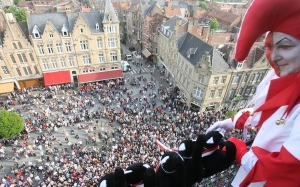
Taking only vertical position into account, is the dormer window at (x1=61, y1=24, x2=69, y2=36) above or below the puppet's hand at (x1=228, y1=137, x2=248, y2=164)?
below

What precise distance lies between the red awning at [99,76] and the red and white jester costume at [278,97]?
3747 cm

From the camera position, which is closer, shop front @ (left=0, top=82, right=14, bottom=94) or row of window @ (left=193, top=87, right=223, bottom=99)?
row of window @ (left=193, top=87, right=223, bottom=99)

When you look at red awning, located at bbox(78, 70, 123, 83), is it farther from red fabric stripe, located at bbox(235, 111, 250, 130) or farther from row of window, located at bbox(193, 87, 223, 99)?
red fabric stripe, located at bbox(235, 111, 250, 130)

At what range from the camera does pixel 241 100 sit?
116 feet

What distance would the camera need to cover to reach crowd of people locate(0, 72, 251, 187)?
2211cm

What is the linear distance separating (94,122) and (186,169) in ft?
92.7

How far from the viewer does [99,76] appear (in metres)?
39.6

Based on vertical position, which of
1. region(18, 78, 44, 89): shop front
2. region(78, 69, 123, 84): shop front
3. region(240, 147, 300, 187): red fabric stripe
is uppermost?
region(240, 147, 300, 187): red fabric stripe

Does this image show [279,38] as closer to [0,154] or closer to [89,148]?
[89,148]

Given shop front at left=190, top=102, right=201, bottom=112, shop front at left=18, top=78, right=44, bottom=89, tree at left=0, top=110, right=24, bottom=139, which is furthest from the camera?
shop front at left=18, top=78, right=44, bottom=89

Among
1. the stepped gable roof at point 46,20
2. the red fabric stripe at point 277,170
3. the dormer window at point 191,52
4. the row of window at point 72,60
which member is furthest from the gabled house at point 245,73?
the red fabric stripe at point 277,170

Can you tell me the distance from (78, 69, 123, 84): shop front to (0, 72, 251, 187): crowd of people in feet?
4.21

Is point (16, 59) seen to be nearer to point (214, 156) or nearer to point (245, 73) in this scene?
point (245, 73)

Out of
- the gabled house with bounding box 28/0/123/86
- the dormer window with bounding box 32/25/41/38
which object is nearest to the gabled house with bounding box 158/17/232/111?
the gabled house with bounding box 28/0/123/86
